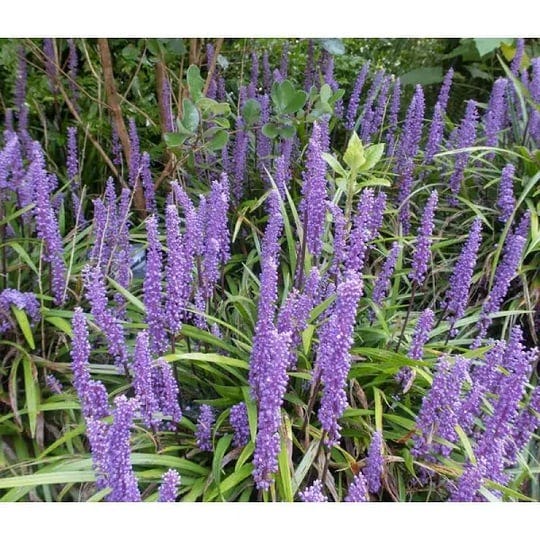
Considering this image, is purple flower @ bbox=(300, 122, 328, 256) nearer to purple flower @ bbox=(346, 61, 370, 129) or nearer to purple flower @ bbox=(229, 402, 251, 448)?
purple flower @ bbox=(229, 402, 251, 448)

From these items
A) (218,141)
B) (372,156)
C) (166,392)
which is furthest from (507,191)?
(166,392)

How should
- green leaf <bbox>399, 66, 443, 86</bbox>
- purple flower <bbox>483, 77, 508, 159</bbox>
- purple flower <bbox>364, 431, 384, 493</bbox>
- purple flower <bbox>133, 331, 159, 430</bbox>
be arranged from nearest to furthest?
1. purple flower <bbox>133, 331, 159, 430</bbox>
2. purple flower <bbox>364, 431, 384, 493</bbox>
3. purple flower <bbox>483, 77, 508, 159</bbox>
4. green leaf <bbox>399, 66, 443, 86</bbox>

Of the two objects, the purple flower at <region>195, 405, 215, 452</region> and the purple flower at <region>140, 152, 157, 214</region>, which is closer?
the purple flower at <region>195, 405, 215, 452</region>

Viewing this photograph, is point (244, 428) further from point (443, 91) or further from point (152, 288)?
point (443, 91)

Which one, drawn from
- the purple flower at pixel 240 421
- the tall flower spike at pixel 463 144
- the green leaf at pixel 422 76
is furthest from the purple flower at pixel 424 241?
the green leaf at pixel 422 76

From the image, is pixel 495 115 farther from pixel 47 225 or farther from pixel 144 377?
pixel 144 377

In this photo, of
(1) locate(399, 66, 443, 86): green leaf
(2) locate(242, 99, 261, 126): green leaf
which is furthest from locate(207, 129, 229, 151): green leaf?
(1) locate(399, 66, 443, 86): green leaf
